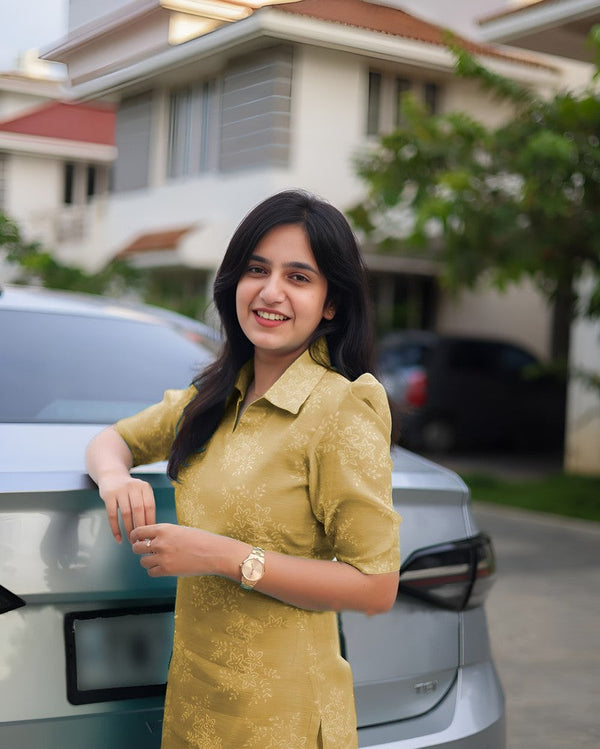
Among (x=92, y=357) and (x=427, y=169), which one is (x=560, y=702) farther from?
(x=427, y=169)

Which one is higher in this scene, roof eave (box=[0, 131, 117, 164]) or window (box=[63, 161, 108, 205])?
window (box=[63, 161, 108, 205])

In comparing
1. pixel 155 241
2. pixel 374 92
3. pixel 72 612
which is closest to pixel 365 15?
pixel 72 612

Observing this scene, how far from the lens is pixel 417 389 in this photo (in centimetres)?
1251

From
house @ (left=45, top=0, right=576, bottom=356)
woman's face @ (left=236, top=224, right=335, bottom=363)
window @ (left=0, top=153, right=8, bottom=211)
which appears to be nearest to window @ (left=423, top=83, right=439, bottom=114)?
house @ (left=45, top=0, right=576, bottom=356)

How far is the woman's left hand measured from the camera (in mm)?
1560

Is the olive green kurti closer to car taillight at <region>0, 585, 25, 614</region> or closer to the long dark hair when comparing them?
the long dark hair

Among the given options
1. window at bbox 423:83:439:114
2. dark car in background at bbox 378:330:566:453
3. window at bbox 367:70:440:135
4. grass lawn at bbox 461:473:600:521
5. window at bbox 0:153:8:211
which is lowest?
grass lawn at bbox 461:473:600:521

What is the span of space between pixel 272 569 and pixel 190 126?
2537 millimetres

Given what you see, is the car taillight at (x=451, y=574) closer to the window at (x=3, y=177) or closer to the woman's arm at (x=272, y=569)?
the woman's arm at (x=272, y=569)

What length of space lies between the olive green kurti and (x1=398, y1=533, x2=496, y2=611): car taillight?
49 cm

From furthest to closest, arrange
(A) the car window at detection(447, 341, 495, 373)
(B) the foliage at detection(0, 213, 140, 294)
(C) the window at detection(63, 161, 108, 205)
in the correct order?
(A) the car window at detection(447, 341, 495, 373), (C) the window at detection(63, 161, 108, 205), (B) the foliage at detection(0, 213, 140, 294)

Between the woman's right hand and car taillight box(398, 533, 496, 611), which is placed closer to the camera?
the woman's right hand

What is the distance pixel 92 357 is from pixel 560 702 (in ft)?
8.49

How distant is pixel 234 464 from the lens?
1.69 m
